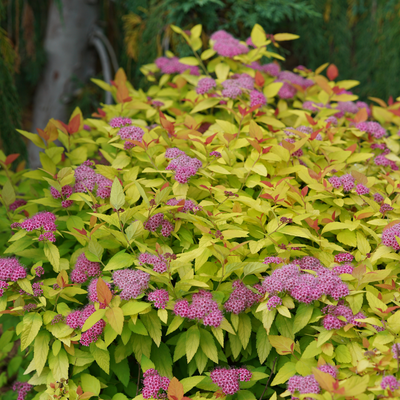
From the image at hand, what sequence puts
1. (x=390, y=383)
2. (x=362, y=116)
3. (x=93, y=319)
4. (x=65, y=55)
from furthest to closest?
(x=65, y=55) → (x=362, y=116) → (x=93, y=319) → (x=390, y=383)

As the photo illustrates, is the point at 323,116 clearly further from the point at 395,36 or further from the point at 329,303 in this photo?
the point at 395,36

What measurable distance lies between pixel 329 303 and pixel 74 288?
859mm

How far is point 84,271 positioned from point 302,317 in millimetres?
789

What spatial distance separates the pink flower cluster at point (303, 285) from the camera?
1.19 metres

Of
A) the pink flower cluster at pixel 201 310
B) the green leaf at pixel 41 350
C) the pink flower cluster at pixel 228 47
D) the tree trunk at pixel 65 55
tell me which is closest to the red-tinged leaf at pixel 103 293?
the pink flower cluster at pixel 201 310

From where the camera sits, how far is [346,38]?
407 cm

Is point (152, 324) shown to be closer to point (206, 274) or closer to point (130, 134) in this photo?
point (206, 274)

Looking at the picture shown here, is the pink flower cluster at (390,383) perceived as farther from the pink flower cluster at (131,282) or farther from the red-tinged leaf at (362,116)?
the red-tinged leaf at (362,116)

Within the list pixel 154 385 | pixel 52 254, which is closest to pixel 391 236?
pixel 154 385

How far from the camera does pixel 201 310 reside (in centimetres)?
119

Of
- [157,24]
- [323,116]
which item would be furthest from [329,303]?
[157,24]

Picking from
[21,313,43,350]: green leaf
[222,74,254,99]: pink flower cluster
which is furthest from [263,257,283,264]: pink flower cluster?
[222,74,254,99]: pink flower cluster

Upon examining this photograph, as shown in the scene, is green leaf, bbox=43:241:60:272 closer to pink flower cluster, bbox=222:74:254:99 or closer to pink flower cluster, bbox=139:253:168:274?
pink flower cluster, bbox=139:253:168:274

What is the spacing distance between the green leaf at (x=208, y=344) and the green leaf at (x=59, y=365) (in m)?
0.47
